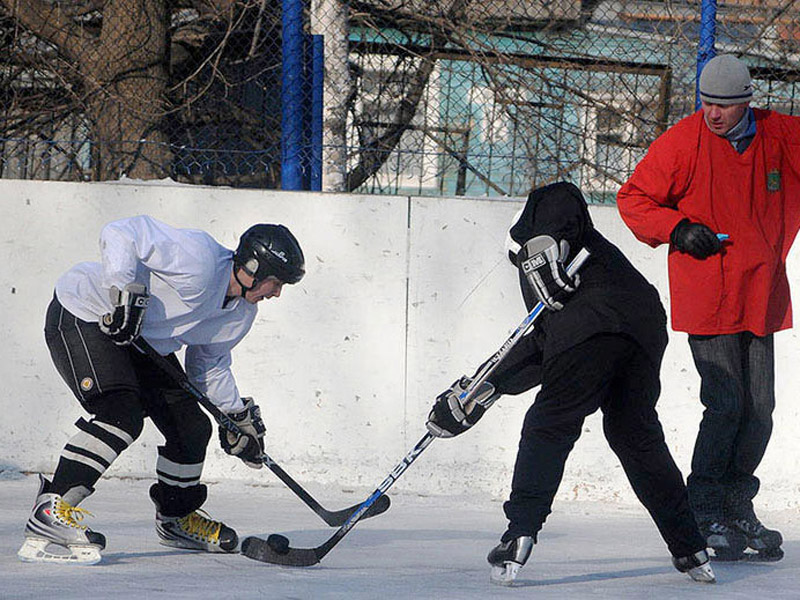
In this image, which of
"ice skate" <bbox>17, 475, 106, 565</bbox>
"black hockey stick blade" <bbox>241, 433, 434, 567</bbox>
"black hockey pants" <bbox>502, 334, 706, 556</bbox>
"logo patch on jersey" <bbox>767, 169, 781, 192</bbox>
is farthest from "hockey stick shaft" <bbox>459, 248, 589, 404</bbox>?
"ice skate" <bbox>17, 475, 106, 565</bbox>

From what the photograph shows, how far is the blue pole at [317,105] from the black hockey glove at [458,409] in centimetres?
219

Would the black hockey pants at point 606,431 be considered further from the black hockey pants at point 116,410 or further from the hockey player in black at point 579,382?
the black hockey pants at point 116,410

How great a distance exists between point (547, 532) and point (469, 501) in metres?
0.58

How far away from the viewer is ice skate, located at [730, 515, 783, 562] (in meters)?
3.52

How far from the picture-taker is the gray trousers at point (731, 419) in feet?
11.4

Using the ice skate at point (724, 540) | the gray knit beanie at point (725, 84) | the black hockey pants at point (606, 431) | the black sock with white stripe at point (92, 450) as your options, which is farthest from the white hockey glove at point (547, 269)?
the black sock with white stripe at point (92, 450)

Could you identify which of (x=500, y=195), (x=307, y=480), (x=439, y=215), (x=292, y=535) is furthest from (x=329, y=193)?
(x=292, y=535)

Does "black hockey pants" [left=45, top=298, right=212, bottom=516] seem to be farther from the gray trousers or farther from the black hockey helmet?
the gray trousers

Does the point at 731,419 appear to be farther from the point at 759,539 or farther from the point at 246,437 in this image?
the point at 246,437

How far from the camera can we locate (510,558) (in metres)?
2.96

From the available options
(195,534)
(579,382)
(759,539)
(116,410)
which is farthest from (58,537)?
(759,539)

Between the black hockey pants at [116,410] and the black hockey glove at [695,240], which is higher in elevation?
the black hockey glove at [695,240]

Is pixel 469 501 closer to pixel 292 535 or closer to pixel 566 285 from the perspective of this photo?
pixel 292 535

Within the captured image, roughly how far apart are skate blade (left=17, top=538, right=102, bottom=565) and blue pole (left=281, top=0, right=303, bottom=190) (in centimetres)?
228
